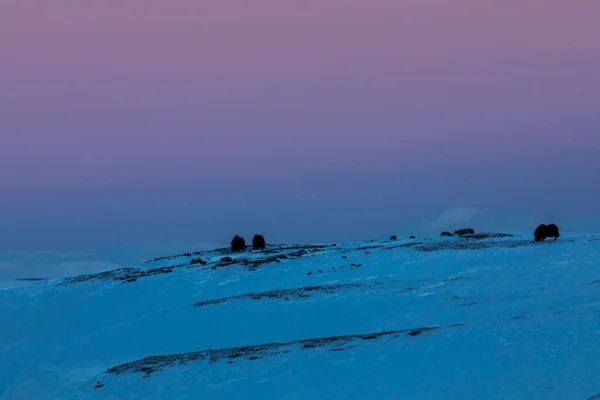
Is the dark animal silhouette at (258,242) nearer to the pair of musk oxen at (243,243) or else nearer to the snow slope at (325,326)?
the pair of musk oxen at (243,243)

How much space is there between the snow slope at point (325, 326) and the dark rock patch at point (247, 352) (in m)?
0.07

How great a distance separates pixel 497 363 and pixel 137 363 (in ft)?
25.9

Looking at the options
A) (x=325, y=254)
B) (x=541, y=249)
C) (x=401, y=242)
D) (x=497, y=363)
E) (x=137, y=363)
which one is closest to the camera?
(x=497, y=363)

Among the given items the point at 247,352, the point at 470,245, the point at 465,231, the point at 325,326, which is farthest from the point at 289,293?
the point at 465,231

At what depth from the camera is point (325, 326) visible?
17.8 meters

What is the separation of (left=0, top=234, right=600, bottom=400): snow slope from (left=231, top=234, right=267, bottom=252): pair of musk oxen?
3.09 m

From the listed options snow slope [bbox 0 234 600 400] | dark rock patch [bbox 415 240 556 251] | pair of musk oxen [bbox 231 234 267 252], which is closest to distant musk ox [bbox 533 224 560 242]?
dark rock patch [bbox 415 240 556 251]

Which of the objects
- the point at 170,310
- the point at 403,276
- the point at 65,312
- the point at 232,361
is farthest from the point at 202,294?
the point at 232,361

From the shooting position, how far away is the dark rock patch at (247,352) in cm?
1466

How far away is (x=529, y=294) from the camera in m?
18.4

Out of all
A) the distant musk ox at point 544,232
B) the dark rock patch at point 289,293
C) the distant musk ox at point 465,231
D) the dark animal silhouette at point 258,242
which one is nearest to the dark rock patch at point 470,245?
the distant musk ox at point 544,232

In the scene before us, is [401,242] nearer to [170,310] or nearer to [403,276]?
[403,276]

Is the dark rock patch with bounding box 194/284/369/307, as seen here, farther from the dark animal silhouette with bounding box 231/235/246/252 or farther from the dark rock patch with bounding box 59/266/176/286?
the dark animal silhouette with bounding box 231/235/246/252

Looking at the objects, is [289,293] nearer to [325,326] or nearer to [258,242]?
[325,326]
